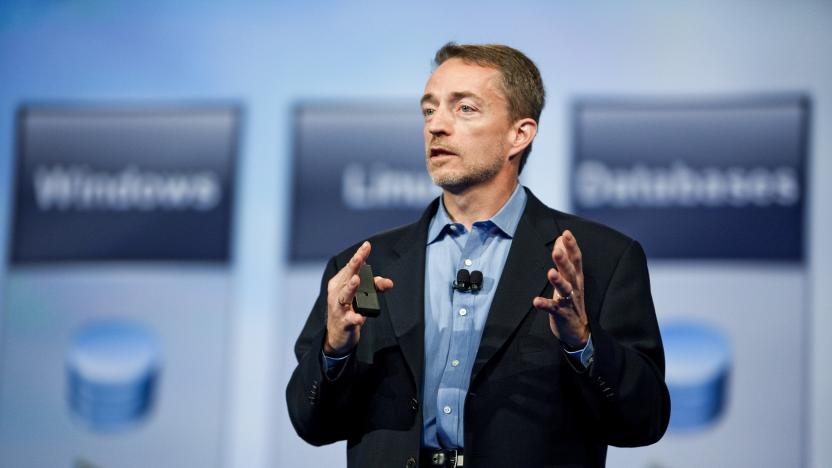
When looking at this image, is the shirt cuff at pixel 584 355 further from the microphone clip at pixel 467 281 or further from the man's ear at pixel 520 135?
the man's ear at pixel 520 135

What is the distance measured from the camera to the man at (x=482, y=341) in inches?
77.4

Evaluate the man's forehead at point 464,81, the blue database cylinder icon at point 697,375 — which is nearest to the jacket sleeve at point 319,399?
the man's forehead at point 464,81

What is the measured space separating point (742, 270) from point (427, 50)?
151cm

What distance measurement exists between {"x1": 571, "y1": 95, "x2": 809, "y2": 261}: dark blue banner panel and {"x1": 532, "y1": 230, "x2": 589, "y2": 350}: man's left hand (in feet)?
6.40

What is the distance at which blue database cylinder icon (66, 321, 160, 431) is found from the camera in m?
4.10

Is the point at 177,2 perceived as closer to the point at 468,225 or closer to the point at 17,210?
the point at 17,210

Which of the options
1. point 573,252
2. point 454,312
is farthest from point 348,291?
point 573,252

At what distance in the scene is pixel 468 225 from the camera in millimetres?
2361

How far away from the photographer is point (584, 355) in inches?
74.9

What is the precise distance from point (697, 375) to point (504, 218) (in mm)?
1667

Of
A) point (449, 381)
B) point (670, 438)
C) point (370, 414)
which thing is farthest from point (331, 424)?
point (670, 438)

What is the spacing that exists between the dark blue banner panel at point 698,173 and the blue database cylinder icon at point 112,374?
1.92 metres

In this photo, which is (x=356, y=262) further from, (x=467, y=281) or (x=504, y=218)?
(x=504, y=218)

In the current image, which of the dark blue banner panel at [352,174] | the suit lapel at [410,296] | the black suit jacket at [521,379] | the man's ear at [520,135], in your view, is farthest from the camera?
the dark blue banner panel at [352,174]
